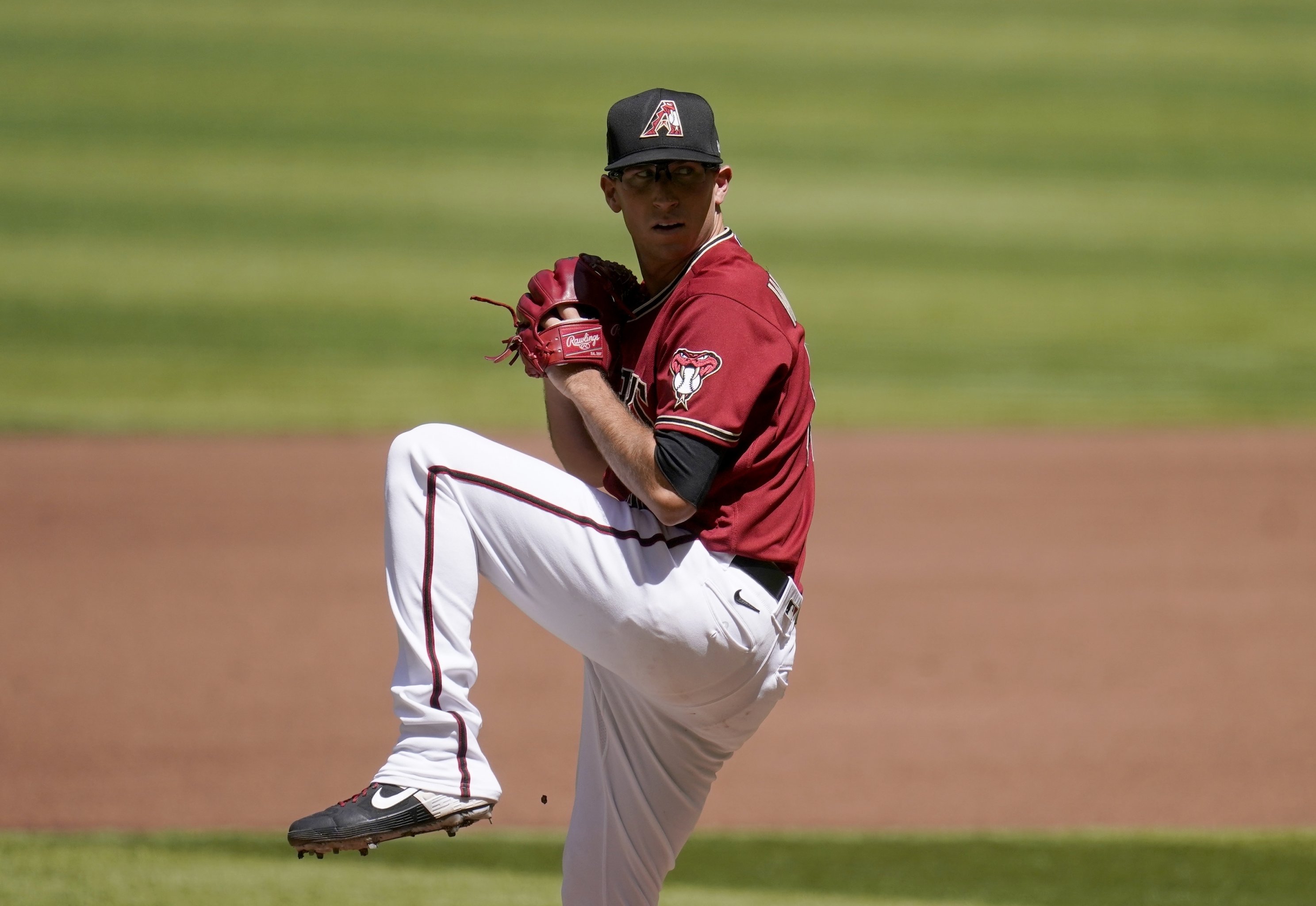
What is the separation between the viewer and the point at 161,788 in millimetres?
6164

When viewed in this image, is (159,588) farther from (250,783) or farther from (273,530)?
(250,783)

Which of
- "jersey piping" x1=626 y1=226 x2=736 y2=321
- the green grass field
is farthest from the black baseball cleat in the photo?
the green grass field

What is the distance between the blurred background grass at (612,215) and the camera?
13.1 m

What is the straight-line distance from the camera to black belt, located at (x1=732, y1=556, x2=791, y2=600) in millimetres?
3221

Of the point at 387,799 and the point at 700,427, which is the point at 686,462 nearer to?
the point at 700,427

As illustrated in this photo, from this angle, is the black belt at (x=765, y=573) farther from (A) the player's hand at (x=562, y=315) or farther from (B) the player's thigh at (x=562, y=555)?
(A) the player's hand at (x=562, y=315)

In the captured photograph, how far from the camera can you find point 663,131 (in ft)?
10.7

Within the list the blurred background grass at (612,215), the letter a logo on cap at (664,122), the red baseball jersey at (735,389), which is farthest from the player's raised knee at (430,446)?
the blurred background grass at (612,215)

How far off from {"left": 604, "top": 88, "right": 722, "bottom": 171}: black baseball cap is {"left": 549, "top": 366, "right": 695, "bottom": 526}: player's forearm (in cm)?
52

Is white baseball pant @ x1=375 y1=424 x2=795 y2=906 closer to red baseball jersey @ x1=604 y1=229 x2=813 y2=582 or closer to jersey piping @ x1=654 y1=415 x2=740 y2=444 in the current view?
red baseball jersey @ x1=604 y1=229 x2=813 y2=582

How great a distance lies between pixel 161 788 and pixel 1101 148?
51.6 ft

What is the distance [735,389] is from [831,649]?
502 centimetres

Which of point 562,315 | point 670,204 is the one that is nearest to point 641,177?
point 670,204

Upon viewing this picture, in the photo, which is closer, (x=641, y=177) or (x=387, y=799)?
(x=387, y=799)
